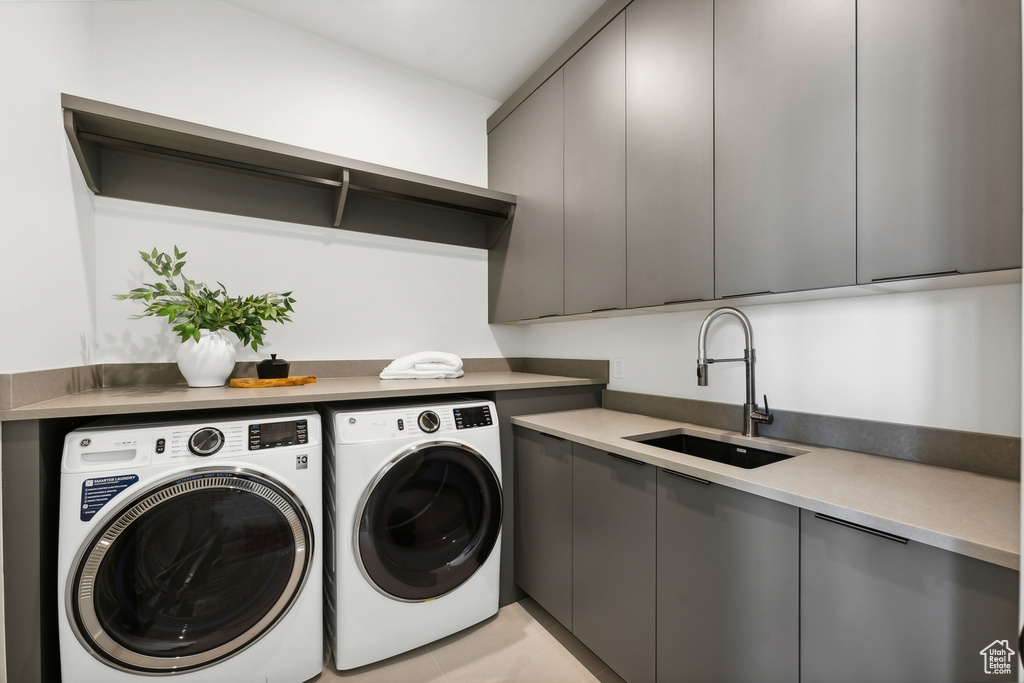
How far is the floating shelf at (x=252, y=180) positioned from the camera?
64.2 inches

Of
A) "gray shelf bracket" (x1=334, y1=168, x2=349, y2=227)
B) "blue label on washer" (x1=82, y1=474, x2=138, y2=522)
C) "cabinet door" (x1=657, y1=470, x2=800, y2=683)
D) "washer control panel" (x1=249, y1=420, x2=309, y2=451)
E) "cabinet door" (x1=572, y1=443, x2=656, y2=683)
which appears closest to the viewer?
"cabinet door" (x1=657, y1=470, x2=800, y2=683)

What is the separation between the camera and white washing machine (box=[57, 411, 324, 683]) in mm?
1222

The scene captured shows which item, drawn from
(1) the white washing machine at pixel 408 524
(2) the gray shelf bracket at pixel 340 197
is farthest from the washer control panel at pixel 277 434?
(2) the gray shelf bracket at pixel 340 197

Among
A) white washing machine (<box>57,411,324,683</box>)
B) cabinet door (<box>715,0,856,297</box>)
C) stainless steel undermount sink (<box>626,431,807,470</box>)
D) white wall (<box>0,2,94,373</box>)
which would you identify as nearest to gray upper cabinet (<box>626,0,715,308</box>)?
cabinet door (<box>715,0,856,297</box>)

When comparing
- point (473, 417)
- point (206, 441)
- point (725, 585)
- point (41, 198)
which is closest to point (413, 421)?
point (473, 417)

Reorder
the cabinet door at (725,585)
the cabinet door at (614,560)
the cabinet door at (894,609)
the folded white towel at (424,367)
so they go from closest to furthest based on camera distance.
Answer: the cabinet door at (894,609) → the cabinet door at (725,585) → the cabinet door at (614,560) → the folded white towel at (424,367)

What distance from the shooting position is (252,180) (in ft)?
6.85

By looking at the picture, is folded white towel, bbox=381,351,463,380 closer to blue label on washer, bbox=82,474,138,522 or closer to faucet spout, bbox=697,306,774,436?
blue label on washer, bbox=82,474,138,522

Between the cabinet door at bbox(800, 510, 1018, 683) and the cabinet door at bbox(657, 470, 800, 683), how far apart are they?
4cm

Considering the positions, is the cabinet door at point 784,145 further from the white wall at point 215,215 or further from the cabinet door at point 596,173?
the white wall at point 215,215

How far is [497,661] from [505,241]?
2080 mm

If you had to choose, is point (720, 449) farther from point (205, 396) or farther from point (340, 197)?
point (340, 197)

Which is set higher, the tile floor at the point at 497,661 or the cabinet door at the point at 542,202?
the cabinet door at the point at 542,202

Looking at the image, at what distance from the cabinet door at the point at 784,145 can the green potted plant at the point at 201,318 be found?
1.86m
